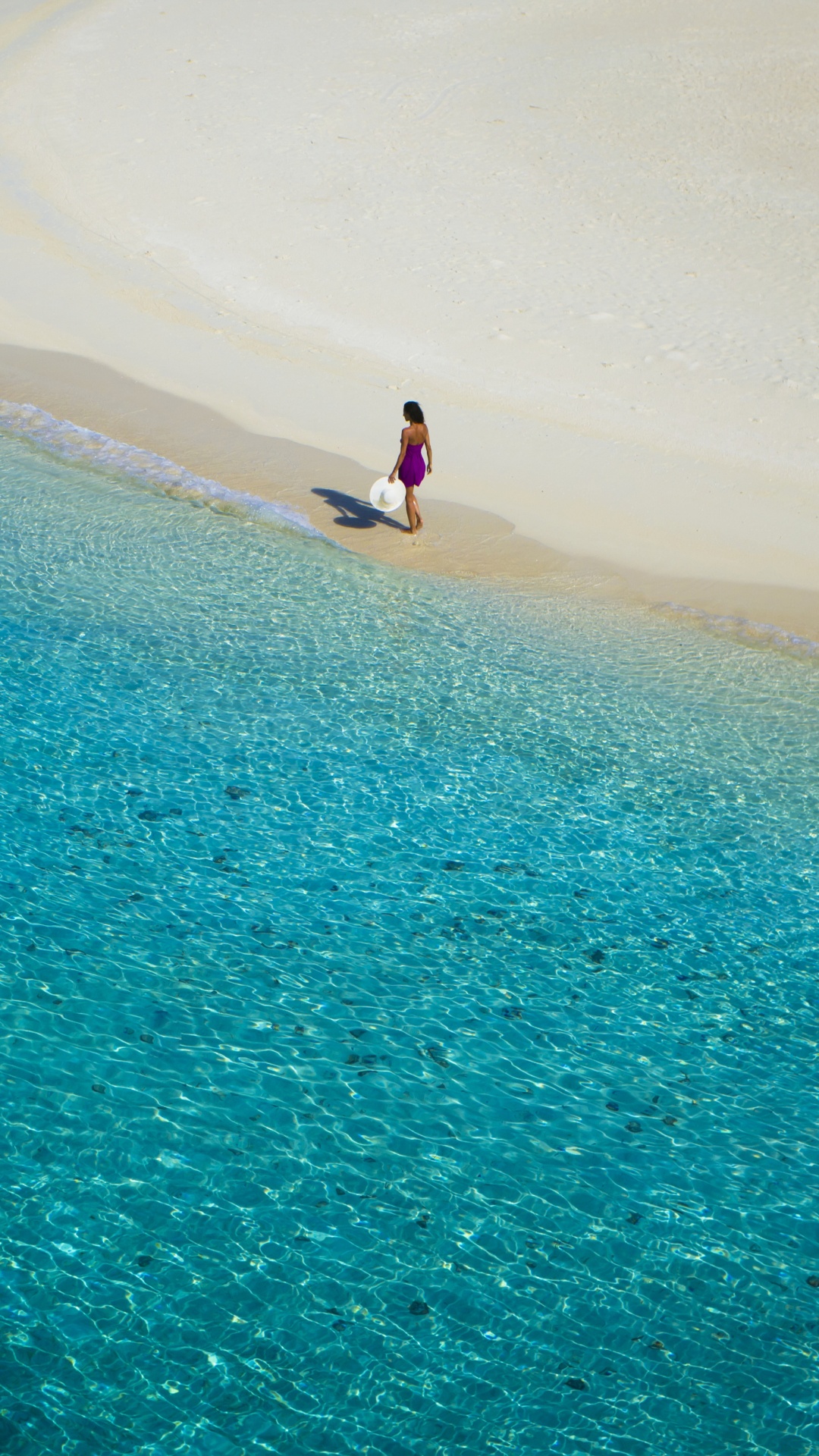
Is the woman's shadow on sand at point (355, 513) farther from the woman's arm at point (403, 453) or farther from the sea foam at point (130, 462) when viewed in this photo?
the woman's arm at point (403, 453)

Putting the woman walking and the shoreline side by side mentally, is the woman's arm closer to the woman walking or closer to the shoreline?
the woman walking

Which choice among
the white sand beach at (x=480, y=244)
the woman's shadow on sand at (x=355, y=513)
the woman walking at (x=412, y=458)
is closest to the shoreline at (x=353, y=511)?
the woman's shadow on sand at (x=355, y=513)

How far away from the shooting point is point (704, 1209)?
5461 millimetres

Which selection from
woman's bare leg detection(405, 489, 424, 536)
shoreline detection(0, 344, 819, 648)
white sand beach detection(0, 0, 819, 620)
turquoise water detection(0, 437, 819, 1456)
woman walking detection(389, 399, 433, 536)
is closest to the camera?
turquoise water detection(0, 437, 819, 1456)

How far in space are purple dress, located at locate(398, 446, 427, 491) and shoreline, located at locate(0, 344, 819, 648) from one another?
586mm

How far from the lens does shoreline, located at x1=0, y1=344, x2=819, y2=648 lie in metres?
10.7

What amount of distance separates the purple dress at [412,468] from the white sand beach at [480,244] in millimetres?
950

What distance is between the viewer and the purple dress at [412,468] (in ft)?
36.1

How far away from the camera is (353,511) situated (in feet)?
38.7

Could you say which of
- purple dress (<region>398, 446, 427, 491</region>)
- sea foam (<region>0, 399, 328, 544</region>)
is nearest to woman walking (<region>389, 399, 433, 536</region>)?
purple dress (<region>398, 446, 427, 491</region>)

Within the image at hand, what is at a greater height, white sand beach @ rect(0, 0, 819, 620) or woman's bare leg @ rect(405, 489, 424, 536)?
white sand beach @ rect(0, 0, 819, 620)

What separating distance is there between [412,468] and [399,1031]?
6.26 m

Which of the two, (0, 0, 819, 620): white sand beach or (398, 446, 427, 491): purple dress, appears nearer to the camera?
(398, 446, 427, 491): purple dress

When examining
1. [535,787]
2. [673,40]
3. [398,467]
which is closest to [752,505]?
[398,467]
